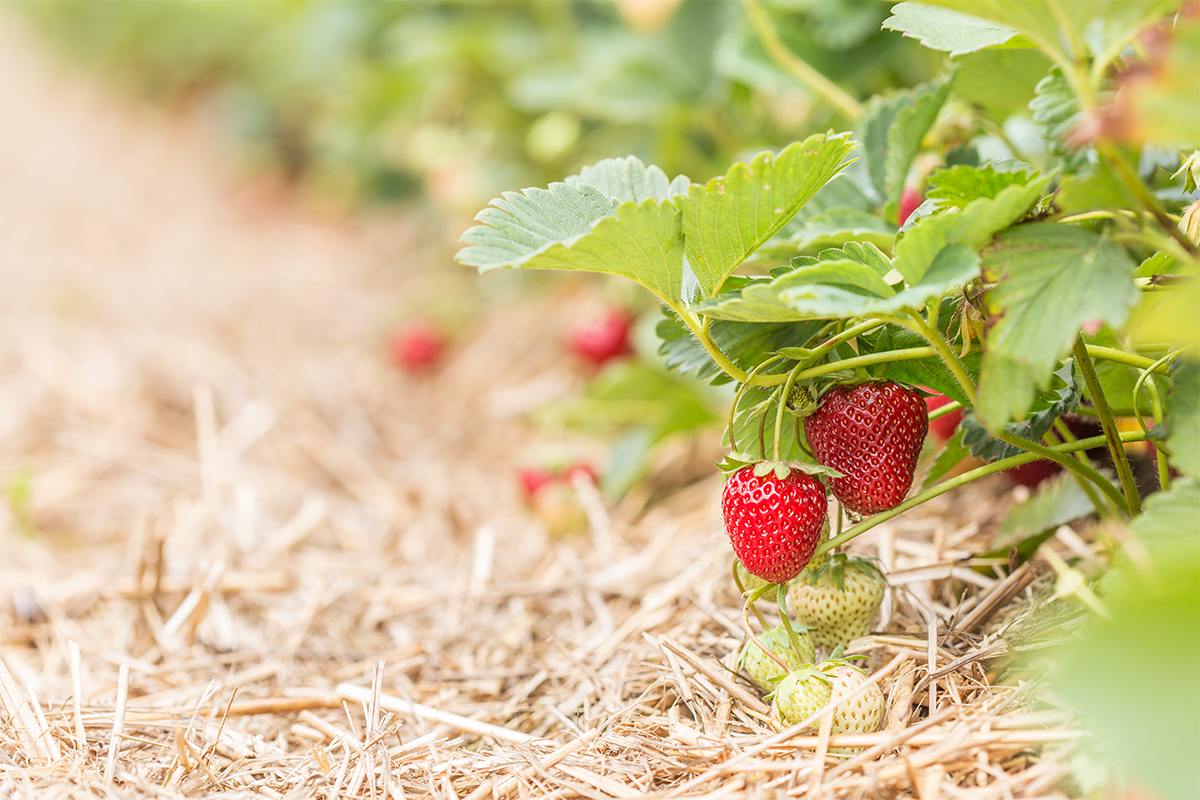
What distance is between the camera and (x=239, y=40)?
4180mm

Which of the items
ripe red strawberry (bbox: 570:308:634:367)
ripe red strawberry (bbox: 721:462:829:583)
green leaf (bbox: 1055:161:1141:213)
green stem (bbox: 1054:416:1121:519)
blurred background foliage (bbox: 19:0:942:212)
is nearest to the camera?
green leaf (bbox: 1055:161:1141:213)

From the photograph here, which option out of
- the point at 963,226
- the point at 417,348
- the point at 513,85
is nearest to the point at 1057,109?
the point at 963,226

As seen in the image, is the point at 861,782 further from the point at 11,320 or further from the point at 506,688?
the point at 11,320

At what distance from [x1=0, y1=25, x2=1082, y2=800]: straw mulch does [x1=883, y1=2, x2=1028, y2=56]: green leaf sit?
0.50m

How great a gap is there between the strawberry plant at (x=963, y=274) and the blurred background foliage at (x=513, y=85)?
0.48 metres

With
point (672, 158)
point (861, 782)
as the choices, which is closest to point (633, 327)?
point (672, 158)

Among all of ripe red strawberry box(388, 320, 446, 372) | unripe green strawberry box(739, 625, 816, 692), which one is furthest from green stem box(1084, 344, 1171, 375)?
ripe red strawberry box(388, 320, 446, 372)

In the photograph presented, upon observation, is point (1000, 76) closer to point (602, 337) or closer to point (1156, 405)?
point (1156, 405)

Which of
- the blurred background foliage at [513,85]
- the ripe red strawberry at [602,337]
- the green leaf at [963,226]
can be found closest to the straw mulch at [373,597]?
the ripe red strawberry at [602,337]

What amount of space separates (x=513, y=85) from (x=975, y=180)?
5.85 feet

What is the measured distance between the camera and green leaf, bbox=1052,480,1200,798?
1.55ft

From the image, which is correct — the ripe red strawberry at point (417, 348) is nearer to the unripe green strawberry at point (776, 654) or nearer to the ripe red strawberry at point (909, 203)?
the ripe red strawberry at point (909, 203)

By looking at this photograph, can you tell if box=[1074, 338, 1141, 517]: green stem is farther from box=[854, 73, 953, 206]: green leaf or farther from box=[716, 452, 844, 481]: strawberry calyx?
box=[854, 73, 953, 206]: green leaf

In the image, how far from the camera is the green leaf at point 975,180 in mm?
639
